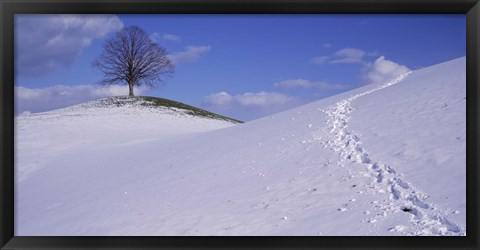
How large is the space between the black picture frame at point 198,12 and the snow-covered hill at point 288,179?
24 centimetres

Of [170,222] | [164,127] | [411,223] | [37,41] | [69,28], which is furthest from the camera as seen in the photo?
[164,127]

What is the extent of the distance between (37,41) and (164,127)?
14114mm

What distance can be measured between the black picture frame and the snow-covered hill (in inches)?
9.5

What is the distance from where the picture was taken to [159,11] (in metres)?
5.82

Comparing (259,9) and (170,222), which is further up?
(259,9)

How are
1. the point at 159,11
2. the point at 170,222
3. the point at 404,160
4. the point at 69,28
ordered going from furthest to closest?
the point at 69,28 → the point at 404,160 → the point at 170,222 → the point at 159,11

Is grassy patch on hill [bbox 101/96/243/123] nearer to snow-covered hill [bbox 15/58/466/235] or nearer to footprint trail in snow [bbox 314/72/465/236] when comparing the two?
snow-covered hill [bbox 15/58/466/235]

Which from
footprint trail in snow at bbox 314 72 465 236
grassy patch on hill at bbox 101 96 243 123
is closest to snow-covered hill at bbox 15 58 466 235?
footprint trail in snow at bbox 314 72 465 236

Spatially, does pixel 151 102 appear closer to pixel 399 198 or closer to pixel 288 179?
pixel 288 179

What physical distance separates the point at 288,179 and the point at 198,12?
3.74 metres

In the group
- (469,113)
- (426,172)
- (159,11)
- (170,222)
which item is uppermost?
(159,11)

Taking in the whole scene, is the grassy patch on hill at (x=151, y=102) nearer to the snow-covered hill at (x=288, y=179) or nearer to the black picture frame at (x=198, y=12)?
the snow-covered hill at (x=288, y=179)

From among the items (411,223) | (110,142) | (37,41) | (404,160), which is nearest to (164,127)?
(110,142)

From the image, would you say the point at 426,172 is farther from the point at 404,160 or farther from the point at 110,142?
the point at 110,142
